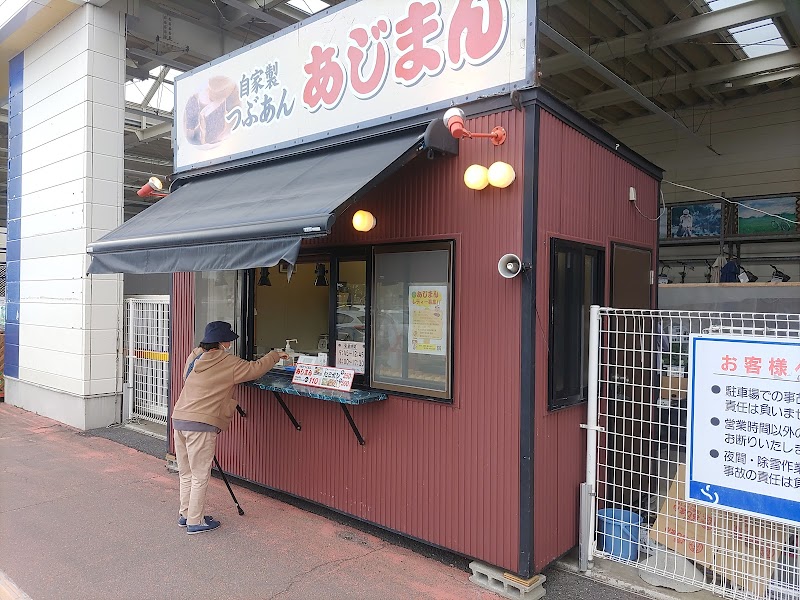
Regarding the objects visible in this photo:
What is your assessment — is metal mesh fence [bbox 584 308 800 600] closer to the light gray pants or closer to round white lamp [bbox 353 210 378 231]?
round white lamp [bbox 353 210 378 231]

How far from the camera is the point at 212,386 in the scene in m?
4.78

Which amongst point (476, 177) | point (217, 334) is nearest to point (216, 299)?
point (217, 334)

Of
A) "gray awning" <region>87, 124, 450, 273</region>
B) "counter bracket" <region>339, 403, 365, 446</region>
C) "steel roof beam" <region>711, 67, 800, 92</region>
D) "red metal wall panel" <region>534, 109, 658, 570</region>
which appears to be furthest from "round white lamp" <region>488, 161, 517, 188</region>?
"steel roof beam" <region>711, 67, 800, 92</region>

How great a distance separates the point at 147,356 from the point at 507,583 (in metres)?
6.75

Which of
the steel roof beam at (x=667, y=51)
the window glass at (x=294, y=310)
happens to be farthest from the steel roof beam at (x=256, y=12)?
the steel roof beam at (x=667, y=51)

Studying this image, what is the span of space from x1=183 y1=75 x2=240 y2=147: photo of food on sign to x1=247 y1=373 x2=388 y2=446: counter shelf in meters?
2.75

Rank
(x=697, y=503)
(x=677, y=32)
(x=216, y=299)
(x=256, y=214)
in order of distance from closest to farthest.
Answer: (x=697, y=503), (x=256, y=214), (x=216, y=299), (x=677, y=32)

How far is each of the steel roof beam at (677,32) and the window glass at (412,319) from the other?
6.35m

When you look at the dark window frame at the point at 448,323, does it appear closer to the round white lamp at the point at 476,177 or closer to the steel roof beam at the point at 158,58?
the round white lamp at the point at 476,177

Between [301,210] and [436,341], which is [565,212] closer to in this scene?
[436,341]

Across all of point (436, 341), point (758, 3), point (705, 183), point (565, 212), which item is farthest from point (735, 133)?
point (436, 341)

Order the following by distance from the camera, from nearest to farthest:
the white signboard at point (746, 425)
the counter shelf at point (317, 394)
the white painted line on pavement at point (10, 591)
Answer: the white signboard at point (746, 425) < the white painted line on pavement at point (10, 591) < the counter shelf at point (317, 394)

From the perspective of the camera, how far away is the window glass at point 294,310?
6035 millimetres

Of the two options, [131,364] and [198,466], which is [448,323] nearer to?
[198,466]
